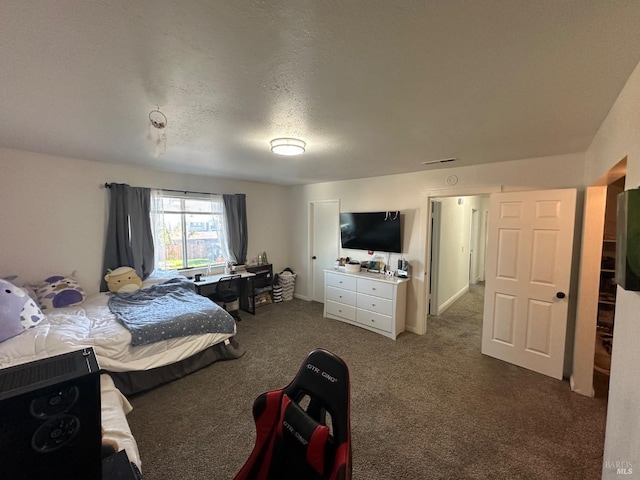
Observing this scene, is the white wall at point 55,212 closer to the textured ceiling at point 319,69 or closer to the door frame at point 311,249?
the textured ceiling at point 319,69

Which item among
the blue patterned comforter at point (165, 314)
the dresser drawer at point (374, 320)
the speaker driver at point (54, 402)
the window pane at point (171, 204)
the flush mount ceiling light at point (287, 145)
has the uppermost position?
the flush mount ceiling light at point (287, 145)

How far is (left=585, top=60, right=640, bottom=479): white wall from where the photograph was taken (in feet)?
3.62

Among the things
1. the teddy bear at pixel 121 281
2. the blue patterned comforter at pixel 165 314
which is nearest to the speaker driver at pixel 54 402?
the blue patterned comforter at pixel 165 314

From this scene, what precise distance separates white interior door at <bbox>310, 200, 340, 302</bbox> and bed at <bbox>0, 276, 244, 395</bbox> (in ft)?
7.92

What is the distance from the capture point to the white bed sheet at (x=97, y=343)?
2041 mm

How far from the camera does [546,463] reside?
1782 millimetres

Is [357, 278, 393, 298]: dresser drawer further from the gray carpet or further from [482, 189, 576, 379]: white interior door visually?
[482, 189, 576, 379]: white interior door

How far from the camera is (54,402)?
27.3 inches

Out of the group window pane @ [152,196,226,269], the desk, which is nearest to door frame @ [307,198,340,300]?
the desk

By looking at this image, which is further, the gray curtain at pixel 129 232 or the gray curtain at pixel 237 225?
the gray curtain at pixel 237 225

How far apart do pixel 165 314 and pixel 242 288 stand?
2.09m

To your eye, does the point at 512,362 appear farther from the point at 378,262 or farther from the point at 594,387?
the point at 378,262

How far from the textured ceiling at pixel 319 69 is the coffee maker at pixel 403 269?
1945 millimetres

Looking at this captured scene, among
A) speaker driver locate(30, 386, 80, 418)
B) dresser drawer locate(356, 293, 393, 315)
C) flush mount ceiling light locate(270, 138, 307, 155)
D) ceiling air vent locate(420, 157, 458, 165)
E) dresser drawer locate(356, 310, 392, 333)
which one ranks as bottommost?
dresser drawer locate(356, 310, 392, 333)
